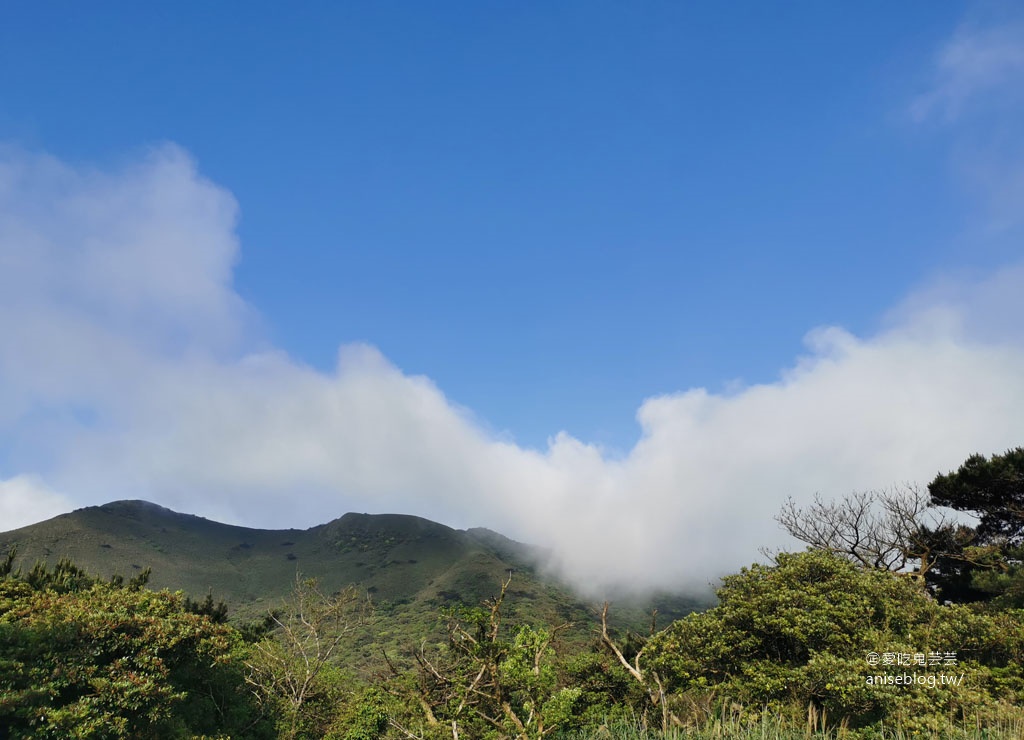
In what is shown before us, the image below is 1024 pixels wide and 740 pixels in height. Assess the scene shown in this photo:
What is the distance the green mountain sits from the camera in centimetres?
12031

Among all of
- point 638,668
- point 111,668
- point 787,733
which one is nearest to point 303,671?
point 111,668

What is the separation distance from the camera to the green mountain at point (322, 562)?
120m

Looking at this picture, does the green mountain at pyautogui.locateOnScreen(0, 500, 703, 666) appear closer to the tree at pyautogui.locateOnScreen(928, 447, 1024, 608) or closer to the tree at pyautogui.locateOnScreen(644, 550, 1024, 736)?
the tree at pyautogui.locateOnScreen(928, 447, 1024, 608)

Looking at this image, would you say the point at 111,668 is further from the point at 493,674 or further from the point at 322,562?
the point at 322,562

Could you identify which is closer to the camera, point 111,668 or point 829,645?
point 829,645

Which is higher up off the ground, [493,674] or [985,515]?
[985,515]

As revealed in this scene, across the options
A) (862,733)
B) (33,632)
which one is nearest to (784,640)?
(862,733)

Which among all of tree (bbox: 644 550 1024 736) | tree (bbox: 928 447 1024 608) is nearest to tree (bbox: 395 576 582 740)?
tree (bbox: 644 550 1024 736)

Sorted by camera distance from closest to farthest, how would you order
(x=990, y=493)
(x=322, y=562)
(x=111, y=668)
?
(x=111, y=668) → (x=990, y=493) → (x=322, y=562)

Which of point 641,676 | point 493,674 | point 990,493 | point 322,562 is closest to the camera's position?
point 493,674

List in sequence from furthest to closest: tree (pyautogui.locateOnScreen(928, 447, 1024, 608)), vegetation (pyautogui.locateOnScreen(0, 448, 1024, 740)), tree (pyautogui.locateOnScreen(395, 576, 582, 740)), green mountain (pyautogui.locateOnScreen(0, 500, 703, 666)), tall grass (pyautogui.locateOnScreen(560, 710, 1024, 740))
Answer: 1. green mountain (pyautogui.locateOnScreen(0, 500, 703, 666))
2. tree (pyautogui.locateOnScreen(928, 447, 1024, 608))
3. tree (pyautogui.locateOnScreen(395, 576, 582, 740))
4. vegetation (pyautogui.locateOnScreen(0, 448, 1024, 740))
5. tall grass (pyautogui.locateOnScreen(560, 710, 1024, 740))

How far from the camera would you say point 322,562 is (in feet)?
525

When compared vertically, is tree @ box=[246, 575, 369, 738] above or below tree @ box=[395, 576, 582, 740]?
below

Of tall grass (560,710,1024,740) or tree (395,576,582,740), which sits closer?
tall grass (560,710,1024,740)
